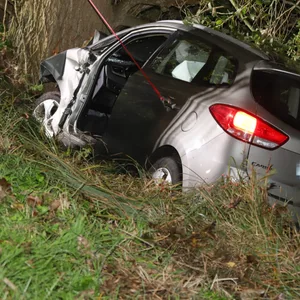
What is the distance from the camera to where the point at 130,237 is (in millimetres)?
4641

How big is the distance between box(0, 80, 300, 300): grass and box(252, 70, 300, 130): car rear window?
59 cm

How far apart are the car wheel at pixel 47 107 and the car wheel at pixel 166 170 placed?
174cm

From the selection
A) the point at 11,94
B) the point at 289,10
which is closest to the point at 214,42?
the point at 11,94

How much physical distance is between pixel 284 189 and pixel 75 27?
5.07 m

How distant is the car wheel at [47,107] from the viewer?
7.46 metres

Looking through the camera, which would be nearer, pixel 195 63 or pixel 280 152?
pixel 280 152

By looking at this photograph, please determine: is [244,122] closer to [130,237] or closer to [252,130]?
[252,130]

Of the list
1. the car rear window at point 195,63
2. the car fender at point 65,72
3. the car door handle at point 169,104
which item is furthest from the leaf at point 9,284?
the car fender at point 65,72

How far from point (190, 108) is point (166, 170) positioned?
0.57 metres

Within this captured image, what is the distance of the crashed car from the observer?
5422 millimetres

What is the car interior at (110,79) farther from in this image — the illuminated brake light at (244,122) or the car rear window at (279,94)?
the illuminated brake light at (244,122)

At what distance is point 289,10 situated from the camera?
381 inches

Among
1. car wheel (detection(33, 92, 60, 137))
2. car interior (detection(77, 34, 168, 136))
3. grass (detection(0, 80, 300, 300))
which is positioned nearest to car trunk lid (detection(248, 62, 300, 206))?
grass (detection(0, 80, 300, 300))

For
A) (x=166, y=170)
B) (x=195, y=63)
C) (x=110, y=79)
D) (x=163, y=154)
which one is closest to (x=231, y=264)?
(x=166, y=170)
